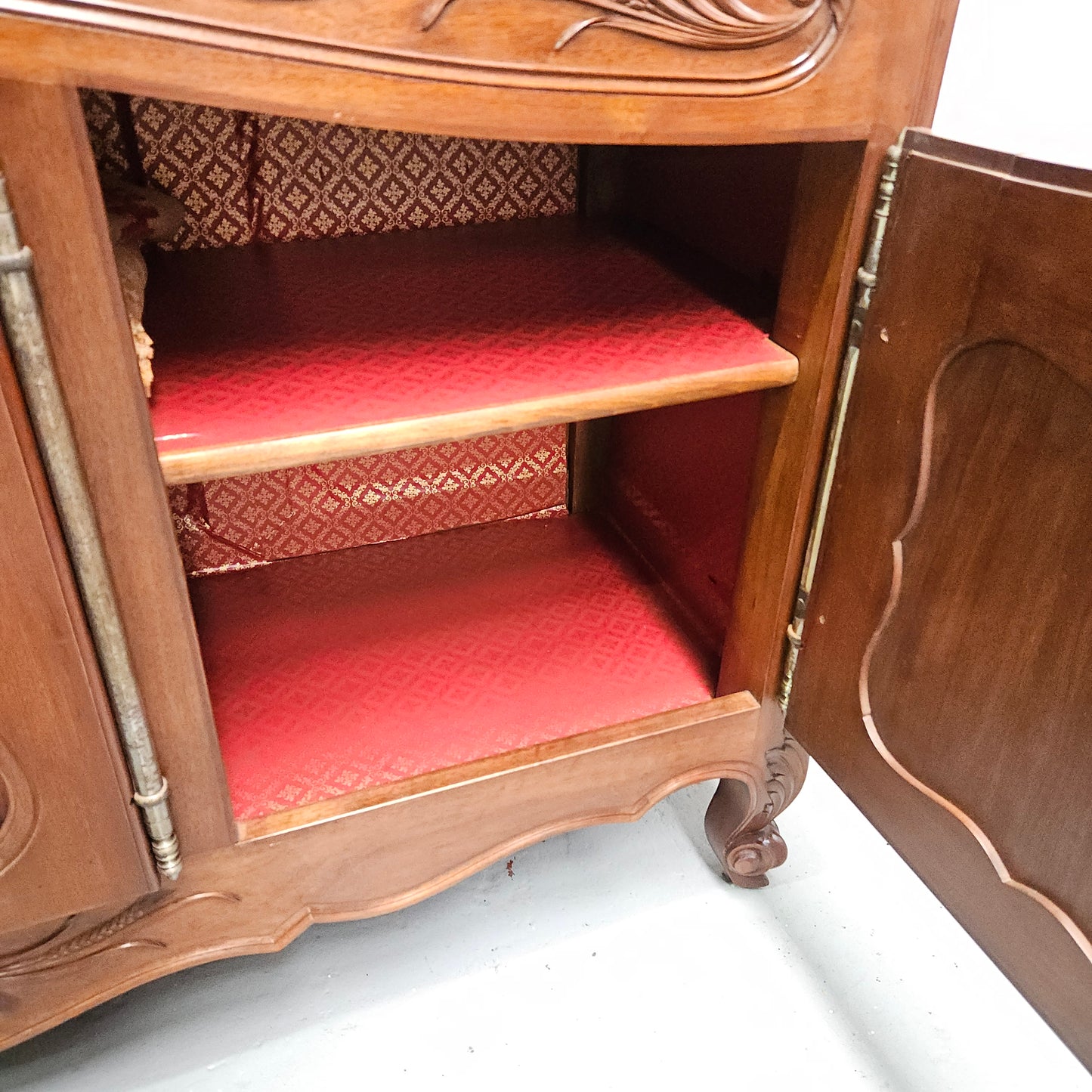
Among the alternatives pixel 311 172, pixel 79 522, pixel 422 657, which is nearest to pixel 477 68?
pixel 79 522

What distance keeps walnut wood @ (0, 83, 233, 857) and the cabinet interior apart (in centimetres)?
4

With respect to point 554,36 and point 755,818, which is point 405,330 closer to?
point 554,36

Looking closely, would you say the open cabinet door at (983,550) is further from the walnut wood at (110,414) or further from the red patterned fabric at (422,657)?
the walnut wood at (110,414)

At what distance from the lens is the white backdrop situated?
2.89ft

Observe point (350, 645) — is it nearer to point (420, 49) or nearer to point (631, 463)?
point (631, 463)

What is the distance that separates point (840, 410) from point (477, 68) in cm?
35

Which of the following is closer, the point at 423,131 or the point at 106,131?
the point at 423,131

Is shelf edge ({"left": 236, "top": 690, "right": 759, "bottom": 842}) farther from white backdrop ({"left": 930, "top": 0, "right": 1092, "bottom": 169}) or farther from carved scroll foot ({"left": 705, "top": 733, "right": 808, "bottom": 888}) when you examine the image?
white backdrop ({"left": 930, "top": 0, "right": 1092, "bottom": 169})

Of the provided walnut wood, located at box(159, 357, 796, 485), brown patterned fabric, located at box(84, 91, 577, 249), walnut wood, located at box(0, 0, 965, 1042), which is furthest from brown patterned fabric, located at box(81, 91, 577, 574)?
walnut wood, located at box(159, 357, 796, 485)

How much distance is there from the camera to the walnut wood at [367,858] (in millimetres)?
678

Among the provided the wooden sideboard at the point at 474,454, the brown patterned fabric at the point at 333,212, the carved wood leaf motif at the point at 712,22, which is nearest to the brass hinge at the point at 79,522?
the wooden sideboard at the point at 474,454

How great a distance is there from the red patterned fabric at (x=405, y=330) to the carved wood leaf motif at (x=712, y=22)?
0.70ft

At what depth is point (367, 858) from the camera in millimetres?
736

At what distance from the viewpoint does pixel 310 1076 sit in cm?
82
